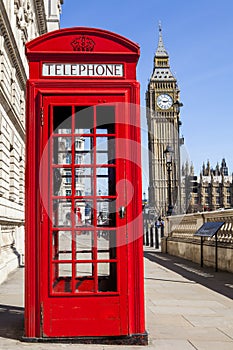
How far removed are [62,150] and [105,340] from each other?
2160 millimetres

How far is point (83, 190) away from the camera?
230 inches

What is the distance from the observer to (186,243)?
16.6 metres

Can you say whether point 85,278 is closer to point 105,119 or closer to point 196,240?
point 105,119

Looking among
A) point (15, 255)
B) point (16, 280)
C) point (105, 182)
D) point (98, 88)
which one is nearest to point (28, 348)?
point (105, 182)

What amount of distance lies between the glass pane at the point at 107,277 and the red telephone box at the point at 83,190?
1cm

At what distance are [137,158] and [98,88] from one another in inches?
33.0

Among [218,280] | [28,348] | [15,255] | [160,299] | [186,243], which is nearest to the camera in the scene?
[28,348]

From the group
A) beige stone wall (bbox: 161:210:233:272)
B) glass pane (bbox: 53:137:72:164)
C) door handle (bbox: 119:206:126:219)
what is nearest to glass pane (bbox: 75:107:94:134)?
glass pane (bbox: 53:137:72:164)

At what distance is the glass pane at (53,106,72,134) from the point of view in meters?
5.60

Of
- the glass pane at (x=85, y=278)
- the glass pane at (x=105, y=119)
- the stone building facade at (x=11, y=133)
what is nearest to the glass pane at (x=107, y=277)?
the glass pane at (x=85, y=278)

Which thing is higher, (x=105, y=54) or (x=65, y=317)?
(x=105, y=54)

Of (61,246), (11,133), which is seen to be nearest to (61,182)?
(61,246)

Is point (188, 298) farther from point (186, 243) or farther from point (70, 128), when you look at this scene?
point (186, 243)

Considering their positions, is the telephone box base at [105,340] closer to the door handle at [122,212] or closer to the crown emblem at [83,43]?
the door handle at [122,212]
